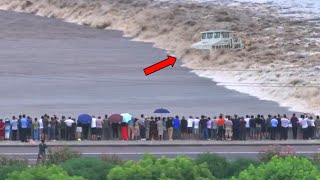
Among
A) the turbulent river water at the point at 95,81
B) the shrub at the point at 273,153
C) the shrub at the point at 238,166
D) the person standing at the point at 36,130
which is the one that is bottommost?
the shrub at the point at 238,166

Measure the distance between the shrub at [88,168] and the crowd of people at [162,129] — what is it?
Answer: 9.62 meters

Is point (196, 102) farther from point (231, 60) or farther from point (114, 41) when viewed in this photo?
point (114, 41)

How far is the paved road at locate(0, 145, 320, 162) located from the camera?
1222 inches

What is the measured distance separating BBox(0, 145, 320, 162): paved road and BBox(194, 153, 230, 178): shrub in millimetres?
6431

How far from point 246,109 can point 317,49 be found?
16.9m

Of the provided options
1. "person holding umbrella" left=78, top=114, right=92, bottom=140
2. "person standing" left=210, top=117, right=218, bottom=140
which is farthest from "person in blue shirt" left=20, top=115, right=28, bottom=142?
"person standing" left=210, top=117, right=218, bottom=140

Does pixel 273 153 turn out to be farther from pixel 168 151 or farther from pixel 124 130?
pixel 124 130

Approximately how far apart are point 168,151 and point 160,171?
11.4 metres

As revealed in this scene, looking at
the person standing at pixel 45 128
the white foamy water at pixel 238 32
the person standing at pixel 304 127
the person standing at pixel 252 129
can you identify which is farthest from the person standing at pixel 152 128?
the white foamy water at pixel 238 32

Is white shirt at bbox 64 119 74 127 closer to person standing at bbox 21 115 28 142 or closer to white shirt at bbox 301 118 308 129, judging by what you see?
person standing at bbox 21 115 28 142

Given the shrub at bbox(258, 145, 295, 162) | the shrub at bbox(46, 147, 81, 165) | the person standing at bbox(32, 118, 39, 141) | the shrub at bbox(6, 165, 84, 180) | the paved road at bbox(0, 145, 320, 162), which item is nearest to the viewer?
the shrub at bbox(6, 165, 84, 180)

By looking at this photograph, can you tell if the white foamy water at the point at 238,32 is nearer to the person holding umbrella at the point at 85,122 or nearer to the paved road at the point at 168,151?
the paved road at the point at 168,151
